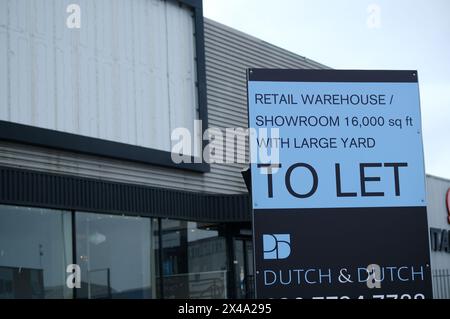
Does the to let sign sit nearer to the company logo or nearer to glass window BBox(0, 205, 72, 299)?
the company logo

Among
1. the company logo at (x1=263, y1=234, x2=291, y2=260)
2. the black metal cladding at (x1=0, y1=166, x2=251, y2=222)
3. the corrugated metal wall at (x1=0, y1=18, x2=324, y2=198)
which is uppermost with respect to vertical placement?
the corrugated metal wall at (x1=0, y1=18, x2=324, y2=198)

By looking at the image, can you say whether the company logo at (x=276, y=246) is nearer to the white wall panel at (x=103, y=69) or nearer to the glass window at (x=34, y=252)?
the glass window at (x=34, y=252)

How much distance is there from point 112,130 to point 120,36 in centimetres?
183

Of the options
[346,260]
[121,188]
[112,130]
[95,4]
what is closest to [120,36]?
[95,4]

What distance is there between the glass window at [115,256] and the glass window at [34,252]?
1.18 ft

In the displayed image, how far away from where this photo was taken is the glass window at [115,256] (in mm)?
12336

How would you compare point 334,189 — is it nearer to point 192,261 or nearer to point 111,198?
point 111,198

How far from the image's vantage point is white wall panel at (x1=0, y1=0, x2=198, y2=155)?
38.2 ft

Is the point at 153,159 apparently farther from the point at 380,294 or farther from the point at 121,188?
the point at 380,294

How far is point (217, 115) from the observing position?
15.5m

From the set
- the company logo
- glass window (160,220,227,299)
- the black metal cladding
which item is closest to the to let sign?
the company logo

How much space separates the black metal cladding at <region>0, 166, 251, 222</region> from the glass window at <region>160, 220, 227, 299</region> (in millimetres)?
354

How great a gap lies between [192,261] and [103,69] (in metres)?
4.23

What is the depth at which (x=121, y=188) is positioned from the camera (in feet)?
42.7
